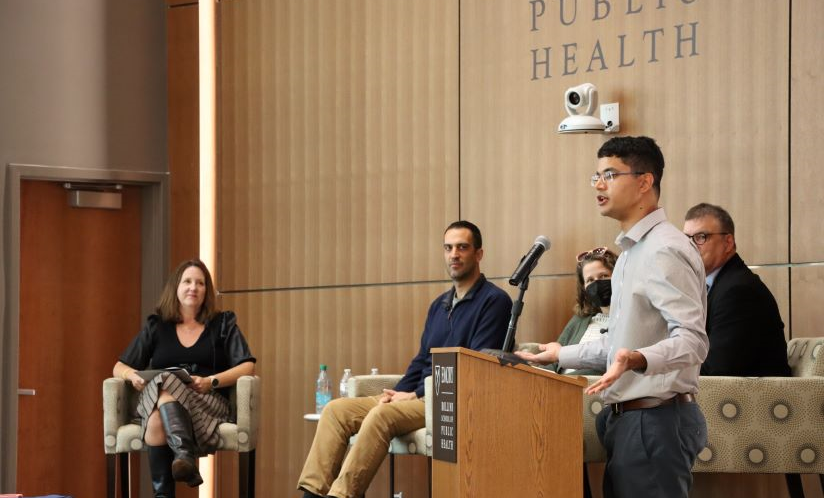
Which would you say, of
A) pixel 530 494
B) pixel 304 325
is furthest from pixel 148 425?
pixel 530 494

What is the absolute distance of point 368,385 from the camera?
17.2ft

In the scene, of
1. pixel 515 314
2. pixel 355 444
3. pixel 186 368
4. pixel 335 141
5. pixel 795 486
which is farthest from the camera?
pixel 335 141

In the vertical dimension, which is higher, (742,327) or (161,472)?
(742,327)

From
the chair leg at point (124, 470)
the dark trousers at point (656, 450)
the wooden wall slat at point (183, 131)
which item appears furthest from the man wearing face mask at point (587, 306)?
the wooden wall slat at point (183, 131)

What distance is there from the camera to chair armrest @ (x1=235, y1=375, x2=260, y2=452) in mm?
5297

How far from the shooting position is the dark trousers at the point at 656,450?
9.44ft

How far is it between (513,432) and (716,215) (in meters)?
1.61

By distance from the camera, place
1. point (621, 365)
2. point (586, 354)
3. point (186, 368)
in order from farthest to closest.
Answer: point (186, 368) < point (586, 354) < point (621, 365)

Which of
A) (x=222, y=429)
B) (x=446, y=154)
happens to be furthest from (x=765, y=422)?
(x=222, y=429)

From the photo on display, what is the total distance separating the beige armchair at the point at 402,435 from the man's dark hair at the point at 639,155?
1.49m

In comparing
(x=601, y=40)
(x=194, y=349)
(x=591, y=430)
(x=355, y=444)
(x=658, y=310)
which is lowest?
(x=355, y=444)

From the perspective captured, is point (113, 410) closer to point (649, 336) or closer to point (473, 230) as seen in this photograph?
point (473, 230)

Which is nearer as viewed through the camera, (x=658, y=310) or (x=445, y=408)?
(x=658, y=310)

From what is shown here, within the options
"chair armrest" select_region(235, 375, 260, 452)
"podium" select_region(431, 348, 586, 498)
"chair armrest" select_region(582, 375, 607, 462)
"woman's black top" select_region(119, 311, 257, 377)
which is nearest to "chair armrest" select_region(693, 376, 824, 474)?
"chair armrest" select_region(582, 375, 607, 462)
